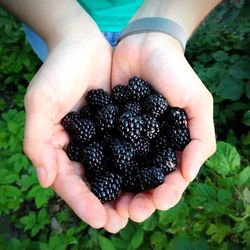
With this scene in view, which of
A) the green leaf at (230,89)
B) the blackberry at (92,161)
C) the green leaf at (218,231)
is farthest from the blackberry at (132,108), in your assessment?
the green leaf at (230,89)

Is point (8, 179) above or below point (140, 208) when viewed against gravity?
below

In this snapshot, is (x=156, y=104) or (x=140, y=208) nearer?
(x=140, y=208)

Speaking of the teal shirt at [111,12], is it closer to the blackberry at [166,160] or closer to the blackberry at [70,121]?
the blackberry at [70,121]

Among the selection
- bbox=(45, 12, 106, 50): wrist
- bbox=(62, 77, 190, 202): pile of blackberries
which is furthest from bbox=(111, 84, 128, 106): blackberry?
bbox=(45, 12, 106, 50): wrist

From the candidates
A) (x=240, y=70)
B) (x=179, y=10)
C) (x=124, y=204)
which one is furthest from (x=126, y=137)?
(x=240, y=70)

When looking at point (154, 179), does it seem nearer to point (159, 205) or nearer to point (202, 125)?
point (159, 205)

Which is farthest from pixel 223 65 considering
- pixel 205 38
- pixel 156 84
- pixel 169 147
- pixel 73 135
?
pixel 73 135

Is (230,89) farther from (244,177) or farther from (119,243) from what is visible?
(119,243)
